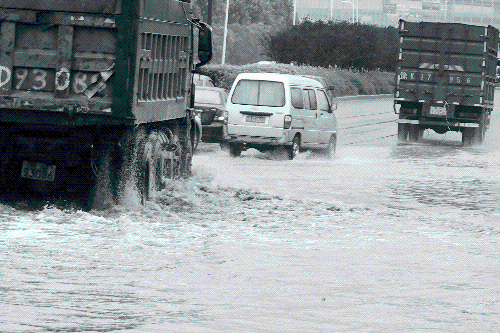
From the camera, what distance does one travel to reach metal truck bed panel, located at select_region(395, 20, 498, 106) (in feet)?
109

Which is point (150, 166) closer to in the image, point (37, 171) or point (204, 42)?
point (37, 171)

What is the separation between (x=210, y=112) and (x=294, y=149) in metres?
3.27

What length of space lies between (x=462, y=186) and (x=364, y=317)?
42.1 feet

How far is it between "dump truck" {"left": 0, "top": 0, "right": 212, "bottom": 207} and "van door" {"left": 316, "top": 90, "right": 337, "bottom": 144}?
1228 centimetres

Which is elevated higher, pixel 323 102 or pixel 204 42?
pixel 204 42

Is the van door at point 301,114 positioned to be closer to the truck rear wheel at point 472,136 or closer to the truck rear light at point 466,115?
the truck rear light at point 466,115

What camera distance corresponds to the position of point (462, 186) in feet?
68.9

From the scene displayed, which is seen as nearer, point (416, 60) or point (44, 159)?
point (44, 159)

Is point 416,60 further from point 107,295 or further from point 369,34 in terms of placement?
point 369,34

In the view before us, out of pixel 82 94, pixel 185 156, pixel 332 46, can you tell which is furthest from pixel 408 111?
pixel 332 46

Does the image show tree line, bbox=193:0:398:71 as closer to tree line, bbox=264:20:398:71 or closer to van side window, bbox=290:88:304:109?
tree line, bbox=264:20:398:71

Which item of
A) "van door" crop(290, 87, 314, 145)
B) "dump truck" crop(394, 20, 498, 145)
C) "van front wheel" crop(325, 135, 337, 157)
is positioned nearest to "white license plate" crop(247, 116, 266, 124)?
"van door" crop(290, 87, 314, 145)

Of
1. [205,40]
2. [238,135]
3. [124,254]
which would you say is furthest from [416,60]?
[124,254]

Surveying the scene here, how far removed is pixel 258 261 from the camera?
11.0 metres
